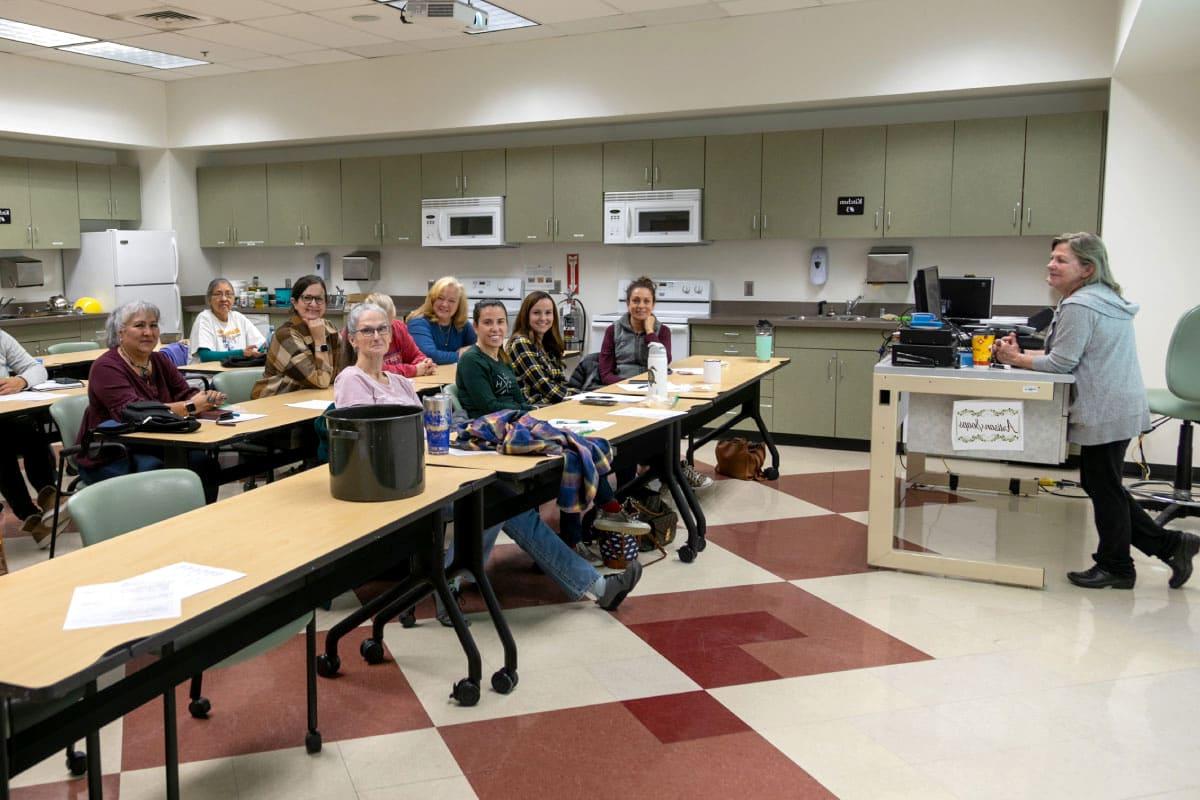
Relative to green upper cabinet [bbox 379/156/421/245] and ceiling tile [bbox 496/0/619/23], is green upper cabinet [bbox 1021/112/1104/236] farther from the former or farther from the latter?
green upper cabinet [bbox 379/156/421/245]

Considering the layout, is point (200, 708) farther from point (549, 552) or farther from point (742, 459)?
point (742, 459)

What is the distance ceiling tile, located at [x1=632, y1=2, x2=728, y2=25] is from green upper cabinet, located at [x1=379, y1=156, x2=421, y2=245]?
2.62 metres

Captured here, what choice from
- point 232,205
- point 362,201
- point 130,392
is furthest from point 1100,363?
point 232,205

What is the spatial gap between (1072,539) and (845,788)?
2921 mm

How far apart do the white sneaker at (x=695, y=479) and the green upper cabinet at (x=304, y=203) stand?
4.69m

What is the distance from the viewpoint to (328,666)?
3.28 metres

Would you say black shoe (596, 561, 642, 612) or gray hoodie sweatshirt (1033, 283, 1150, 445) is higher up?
gray hoodie sweatshirt (1033, 283, 1150, 445)

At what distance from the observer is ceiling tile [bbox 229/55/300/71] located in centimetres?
841

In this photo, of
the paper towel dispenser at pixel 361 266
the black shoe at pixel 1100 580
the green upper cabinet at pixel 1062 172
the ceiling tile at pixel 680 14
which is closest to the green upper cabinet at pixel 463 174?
the paper towel dispenser at pixel 361 266

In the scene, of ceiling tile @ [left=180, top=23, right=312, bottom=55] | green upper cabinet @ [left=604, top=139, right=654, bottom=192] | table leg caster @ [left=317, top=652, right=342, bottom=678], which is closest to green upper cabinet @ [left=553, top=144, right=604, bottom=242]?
green upper cabinet @ [left=604, top=139, right=654, bottom=192]

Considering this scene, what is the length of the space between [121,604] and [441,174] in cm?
713

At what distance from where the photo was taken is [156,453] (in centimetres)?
422

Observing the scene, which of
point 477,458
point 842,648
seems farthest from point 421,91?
point 842,648

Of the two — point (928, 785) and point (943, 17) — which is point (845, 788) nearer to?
point (928, 785)
